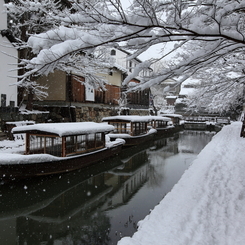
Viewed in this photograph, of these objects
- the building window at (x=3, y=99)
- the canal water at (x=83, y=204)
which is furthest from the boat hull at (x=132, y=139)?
the building window at (x=3, y=99)

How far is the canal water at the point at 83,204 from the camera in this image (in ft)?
19.9

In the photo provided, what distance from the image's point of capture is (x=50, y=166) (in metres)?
9.99

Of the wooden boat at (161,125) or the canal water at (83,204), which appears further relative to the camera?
the wooden boat at (161,125)

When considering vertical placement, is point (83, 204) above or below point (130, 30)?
below

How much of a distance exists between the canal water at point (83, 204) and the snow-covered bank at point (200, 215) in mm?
1394

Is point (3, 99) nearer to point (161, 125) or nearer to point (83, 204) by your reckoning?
point (83, 204)

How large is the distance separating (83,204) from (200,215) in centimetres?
449

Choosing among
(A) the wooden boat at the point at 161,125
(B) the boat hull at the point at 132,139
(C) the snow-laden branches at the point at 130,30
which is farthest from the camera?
(A) the wooden boat at the point at 161,125

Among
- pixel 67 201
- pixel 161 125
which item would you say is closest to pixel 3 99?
pixel 67 201

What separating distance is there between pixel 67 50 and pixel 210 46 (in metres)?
2.51

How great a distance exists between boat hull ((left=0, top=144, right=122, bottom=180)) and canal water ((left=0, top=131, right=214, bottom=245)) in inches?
14.6

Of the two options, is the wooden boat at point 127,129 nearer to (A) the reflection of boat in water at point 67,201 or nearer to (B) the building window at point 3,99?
(A) the reflection of boat in water at point 67,201

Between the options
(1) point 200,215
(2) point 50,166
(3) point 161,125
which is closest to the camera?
(1) point 200,215

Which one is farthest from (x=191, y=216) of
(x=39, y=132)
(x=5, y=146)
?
(x=5, y=146)
